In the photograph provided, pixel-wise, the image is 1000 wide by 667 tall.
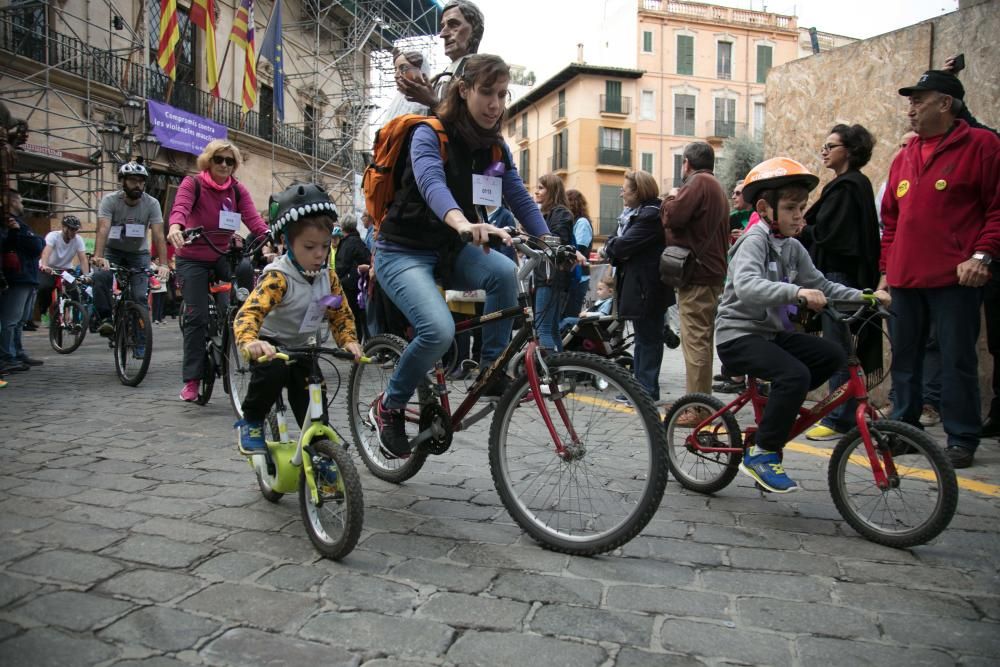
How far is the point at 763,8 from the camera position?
4628cm

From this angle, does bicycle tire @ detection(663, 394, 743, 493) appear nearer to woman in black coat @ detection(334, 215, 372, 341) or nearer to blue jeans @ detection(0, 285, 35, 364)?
woman in black coat @ detection(334, 215, 372, 341)

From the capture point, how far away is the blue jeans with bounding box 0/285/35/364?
7820 mm

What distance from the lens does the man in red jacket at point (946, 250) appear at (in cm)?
441

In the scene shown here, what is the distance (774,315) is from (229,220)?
4.22m

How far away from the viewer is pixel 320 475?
2986 millimetres

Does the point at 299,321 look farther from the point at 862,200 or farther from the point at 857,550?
the point at 862,200

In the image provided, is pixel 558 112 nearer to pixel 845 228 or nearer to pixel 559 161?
pixel 559 161

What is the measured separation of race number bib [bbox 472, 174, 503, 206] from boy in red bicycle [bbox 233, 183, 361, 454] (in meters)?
0.65

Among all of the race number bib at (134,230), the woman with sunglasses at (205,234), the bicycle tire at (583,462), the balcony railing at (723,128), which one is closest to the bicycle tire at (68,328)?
the race number bib at (134,230)

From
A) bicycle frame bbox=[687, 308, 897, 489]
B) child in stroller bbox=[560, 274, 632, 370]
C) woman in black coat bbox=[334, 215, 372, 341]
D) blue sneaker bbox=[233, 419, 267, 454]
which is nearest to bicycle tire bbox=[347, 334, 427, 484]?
blue sneaker bbox=[233, 419, 267, 454]

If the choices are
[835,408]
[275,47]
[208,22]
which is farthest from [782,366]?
[275,47]

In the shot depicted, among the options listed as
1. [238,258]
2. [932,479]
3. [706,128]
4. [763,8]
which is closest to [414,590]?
[932,479]

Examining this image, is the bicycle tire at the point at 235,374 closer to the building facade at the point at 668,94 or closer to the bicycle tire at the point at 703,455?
Answer: the bicycle tire at the point at 703,455

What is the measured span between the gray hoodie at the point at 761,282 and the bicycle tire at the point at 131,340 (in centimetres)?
504
